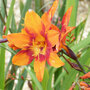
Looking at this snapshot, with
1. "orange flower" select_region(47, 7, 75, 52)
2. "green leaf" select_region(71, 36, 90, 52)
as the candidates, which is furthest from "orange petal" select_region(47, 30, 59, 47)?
"green leaf" select_region(71, 36, 90, 52)

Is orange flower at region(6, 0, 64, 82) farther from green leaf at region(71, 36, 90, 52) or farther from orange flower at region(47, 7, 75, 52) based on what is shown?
green leaf at region(71, 36, 90, 52)

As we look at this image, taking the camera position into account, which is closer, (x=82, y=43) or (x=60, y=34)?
(x=60, y=34)

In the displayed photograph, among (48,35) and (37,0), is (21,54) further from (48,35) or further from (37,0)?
(37,0)

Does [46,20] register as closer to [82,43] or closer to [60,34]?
[60,34]

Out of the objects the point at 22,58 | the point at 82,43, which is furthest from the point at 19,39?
the point at 82,43

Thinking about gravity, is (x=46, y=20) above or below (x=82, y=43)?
above
